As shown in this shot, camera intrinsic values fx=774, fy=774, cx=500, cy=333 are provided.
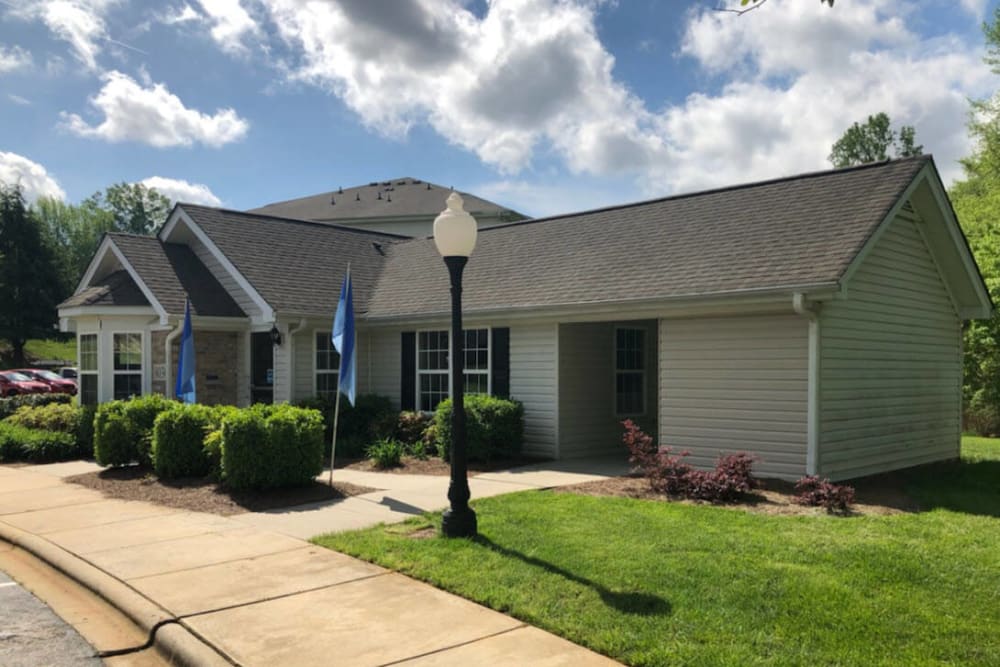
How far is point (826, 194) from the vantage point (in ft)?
39.8

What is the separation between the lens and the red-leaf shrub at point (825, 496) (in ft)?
28.2

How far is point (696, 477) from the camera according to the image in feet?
31.2

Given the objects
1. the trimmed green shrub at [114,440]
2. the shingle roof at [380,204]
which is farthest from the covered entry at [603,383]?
the shingle roof at [380,204]

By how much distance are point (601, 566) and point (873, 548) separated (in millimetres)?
2490

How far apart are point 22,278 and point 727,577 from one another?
48.4 m

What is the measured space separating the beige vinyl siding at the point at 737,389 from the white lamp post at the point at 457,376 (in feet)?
16.3

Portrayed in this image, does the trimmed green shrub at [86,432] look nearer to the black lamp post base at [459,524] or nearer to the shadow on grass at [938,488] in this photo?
the black lamp post base at [459,524]

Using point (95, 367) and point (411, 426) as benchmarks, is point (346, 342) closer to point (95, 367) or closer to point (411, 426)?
point (411, 426)

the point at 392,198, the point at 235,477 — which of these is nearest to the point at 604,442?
the point at 235,477

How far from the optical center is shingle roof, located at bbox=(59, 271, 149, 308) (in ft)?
52.1

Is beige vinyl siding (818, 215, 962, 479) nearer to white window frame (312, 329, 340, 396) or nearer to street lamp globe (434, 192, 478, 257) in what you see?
street lamp globe (434, 192, 478, 257)

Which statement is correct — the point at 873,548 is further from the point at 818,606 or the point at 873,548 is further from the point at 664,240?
the point at 664,240

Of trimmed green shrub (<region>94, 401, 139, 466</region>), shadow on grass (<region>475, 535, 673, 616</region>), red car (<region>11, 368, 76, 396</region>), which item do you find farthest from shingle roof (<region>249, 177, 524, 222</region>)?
shadow on grass (<region>475, 535, 673, 616</region>)

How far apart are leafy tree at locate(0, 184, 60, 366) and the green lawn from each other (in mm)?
44119
